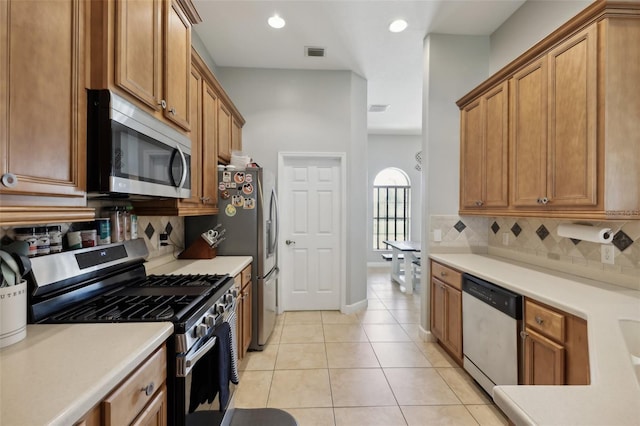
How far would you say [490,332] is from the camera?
204 centimetres

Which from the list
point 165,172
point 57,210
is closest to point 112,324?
point 57,210

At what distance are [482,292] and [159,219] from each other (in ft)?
8.41

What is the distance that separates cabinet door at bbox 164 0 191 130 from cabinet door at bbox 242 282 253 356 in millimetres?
1476

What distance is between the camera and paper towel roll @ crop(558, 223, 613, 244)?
1.78 metres

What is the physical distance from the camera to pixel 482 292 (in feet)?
6.98

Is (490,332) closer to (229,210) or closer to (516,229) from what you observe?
(516,229)

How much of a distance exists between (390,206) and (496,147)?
496cm

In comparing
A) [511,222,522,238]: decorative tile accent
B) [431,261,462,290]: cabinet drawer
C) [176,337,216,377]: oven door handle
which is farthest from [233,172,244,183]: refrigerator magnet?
[511,222,522,238]: decorative tile accent

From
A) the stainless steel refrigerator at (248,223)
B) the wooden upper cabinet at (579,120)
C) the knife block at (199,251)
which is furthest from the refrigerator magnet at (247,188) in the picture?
the wooden upper cabinet at (579,120)

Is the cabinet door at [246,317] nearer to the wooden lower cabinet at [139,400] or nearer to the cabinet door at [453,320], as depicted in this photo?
the wooden lower cabinet at [139,400]

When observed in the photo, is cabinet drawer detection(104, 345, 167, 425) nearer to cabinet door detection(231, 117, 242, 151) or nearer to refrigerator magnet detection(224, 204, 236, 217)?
refrigerator magnet detection(224, 204, 236, 217)

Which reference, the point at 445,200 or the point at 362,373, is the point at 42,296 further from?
the point at 445,200

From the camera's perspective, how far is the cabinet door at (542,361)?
4.95 feet

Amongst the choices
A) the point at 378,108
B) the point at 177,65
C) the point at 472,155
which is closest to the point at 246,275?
the point at 177,65
